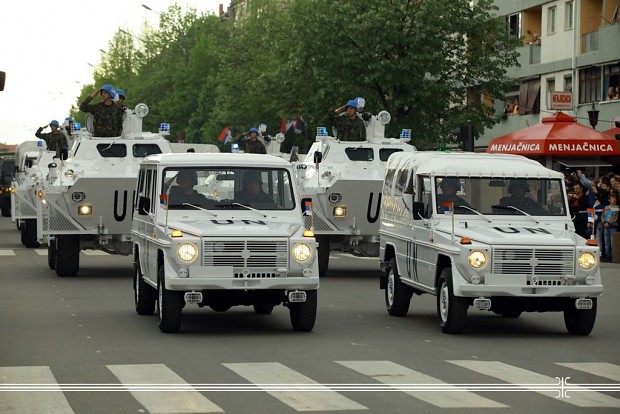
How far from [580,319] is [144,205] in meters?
5.31

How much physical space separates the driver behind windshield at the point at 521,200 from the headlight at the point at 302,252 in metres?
2.71

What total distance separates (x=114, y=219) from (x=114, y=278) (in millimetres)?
1034

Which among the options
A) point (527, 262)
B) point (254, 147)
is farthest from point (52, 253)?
point (527, 262)

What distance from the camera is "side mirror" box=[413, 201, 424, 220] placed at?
1794cm

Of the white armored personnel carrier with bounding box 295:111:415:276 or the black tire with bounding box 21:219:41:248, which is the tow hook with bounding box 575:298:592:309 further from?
the black tire with bounding box 21:219:41:248

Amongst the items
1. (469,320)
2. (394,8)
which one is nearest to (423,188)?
(469,320)

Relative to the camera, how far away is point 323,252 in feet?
90.0

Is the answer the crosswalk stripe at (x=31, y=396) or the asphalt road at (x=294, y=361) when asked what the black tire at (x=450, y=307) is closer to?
the asphalt road at (x=294, y=361)

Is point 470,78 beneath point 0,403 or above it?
above

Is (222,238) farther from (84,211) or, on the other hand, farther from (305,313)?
(84,211)

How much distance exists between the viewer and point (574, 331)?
1723cm

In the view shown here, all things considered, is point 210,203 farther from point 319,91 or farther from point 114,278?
point 319,91

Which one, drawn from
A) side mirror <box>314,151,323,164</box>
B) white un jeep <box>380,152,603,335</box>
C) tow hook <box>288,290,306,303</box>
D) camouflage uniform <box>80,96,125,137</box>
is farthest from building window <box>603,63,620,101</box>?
tow hook <box>288,290,306,303</box>

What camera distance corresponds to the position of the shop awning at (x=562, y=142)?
108 feet
